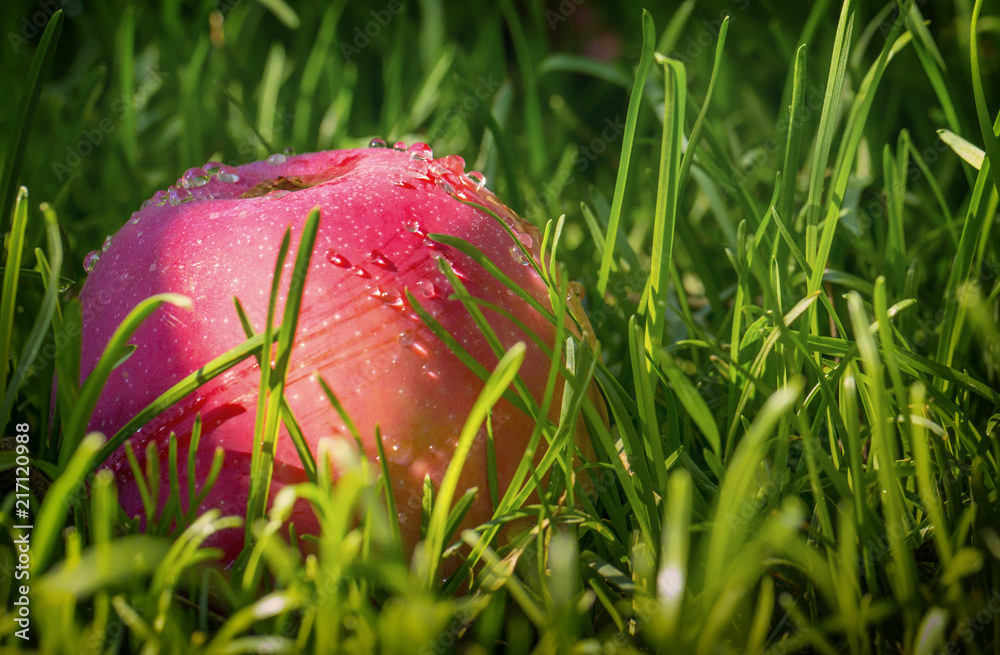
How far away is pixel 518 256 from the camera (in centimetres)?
99

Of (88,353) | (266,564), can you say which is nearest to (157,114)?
(88,353)

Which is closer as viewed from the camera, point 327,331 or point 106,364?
point 106,364

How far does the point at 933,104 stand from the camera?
7.18 ft

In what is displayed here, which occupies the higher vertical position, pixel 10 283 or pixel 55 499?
pixel 10 283

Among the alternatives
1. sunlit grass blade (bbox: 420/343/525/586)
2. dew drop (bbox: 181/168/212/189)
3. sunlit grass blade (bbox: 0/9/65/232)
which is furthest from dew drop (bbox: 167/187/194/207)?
sunlit grass blade (bbox: 420/343/525/586)

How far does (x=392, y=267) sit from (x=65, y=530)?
0.46 m

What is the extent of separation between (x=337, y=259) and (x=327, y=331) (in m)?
0.09

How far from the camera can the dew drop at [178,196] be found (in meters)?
1.03

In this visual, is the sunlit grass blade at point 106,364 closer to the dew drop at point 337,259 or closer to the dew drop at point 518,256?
the dew drop at point 337,259

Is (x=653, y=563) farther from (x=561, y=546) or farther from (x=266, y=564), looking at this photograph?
(x=266, y=564)

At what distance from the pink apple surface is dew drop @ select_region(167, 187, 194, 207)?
35mm

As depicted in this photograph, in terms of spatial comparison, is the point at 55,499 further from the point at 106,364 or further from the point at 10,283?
the point at 10,283

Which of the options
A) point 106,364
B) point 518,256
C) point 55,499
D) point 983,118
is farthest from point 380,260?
point 983,118

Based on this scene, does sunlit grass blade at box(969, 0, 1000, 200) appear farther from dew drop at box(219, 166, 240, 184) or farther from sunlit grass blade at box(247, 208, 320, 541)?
dew drop at box(219, 166, 240, 184)
